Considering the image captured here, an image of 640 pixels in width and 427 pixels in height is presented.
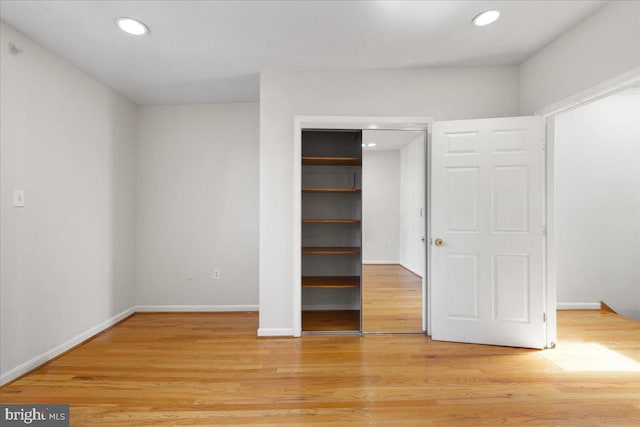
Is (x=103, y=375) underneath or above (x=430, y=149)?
underneath

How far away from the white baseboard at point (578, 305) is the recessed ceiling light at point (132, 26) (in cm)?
521

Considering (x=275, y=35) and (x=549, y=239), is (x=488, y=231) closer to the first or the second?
(x=549, y=239)

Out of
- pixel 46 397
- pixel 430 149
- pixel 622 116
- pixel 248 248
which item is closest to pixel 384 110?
pixel 430 149

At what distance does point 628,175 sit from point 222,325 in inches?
203

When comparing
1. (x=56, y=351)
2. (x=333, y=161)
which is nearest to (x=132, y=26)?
(x=333, y=161)

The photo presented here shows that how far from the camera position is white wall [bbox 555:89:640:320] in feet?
13.8

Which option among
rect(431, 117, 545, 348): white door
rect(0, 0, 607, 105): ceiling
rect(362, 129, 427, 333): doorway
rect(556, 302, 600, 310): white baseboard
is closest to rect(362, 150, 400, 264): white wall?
rect(362, 129, 427, 333): doorway

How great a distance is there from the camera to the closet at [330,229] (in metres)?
3.73

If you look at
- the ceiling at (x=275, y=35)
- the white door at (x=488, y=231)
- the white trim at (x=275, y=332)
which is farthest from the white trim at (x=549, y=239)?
the white trim at (x=275, y=332)

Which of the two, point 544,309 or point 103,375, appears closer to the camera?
point 103,375

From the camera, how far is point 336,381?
2441mm

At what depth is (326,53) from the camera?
2.98m

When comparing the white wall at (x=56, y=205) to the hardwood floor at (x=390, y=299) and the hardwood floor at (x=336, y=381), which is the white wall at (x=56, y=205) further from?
the hardwood floor at (x=390, y=299)

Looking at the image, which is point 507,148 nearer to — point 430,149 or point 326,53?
point 430,149
